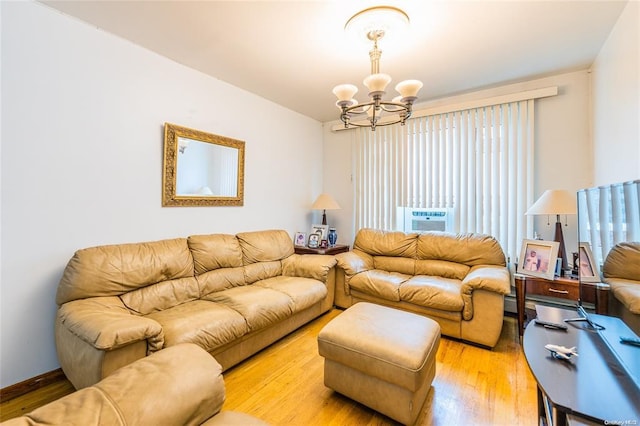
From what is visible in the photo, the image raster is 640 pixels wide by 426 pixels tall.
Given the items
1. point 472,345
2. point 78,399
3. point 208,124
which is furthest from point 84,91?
point 472,345

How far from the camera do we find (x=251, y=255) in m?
3.06

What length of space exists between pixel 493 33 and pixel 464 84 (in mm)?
975

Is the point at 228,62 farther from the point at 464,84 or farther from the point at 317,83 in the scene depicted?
the point at 464,84

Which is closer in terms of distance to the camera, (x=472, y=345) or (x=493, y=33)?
→ (x=493, y=33)

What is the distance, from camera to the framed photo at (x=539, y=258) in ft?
8.16

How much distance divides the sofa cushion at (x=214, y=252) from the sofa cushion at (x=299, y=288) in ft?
1.25

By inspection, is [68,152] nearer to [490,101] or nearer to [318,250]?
[318,250]

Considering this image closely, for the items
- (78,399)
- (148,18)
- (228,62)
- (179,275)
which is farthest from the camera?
(228,62)

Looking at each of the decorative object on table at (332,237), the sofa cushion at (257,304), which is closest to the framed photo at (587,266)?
the sofa cushion at (257,304)

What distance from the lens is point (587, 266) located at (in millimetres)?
A: 1585

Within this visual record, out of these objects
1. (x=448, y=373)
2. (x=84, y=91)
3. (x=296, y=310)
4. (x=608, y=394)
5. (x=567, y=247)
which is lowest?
(x=448, y=373)

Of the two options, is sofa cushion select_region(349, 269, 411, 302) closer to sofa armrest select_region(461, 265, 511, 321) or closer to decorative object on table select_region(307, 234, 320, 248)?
sofa armrest select_region(461, 265, 511, 321)

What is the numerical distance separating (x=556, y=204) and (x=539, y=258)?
53cm

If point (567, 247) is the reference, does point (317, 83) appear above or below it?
above
